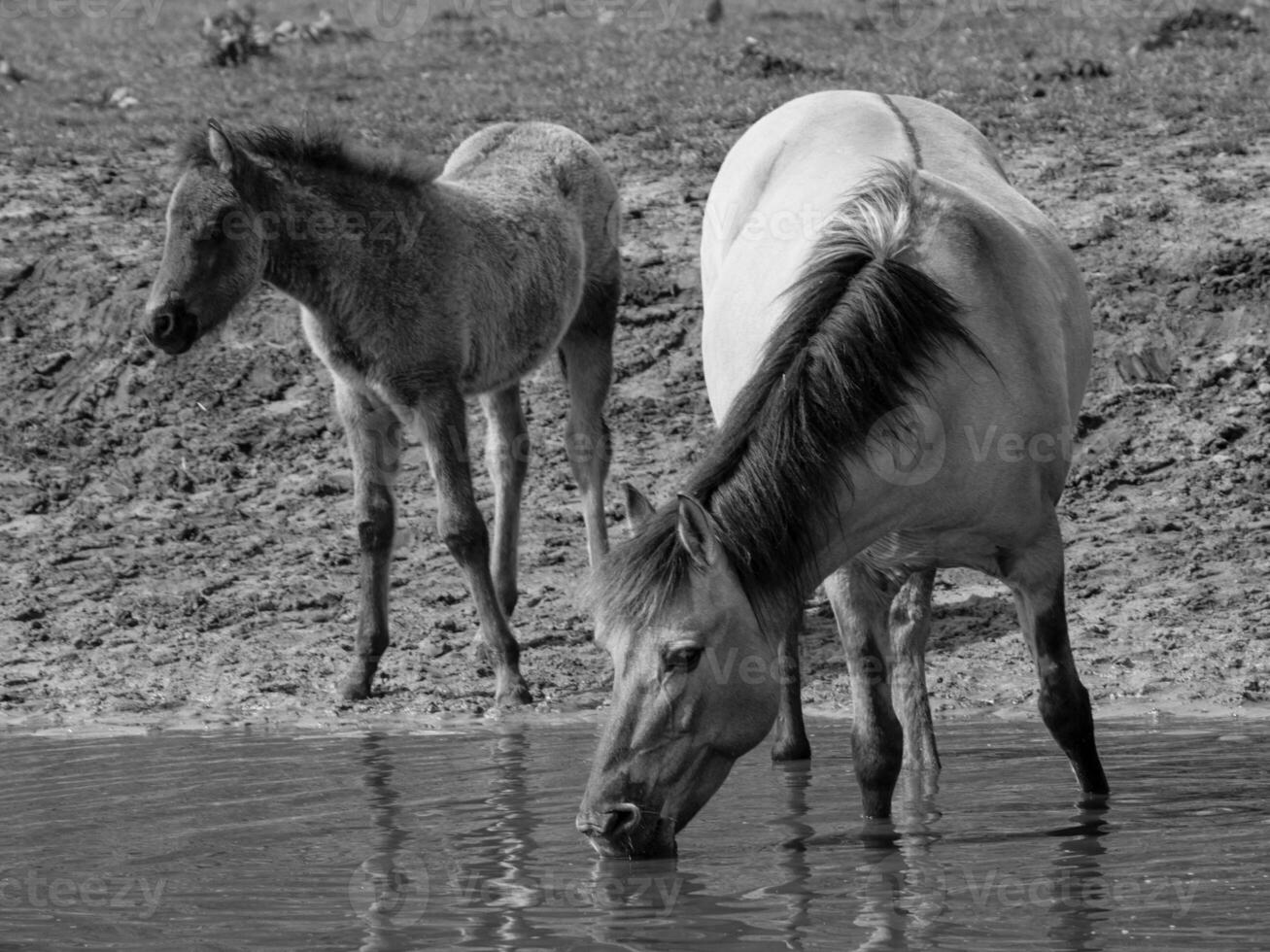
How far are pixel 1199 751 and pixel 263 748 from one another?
313 centimetres

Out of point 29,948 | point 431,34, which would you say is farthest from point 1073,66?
point 29,948

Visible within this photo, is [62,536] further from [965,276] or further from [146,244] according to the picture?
[965,276]

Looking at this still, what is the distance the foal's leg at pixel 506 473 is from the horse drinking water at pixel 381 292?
2 centimetres

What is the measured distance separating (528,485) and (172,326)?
8.84 ft

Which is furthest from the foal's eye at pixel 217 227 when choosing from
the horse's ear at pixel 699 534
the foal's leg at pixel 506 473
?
the horse's ear at pixel 699 534

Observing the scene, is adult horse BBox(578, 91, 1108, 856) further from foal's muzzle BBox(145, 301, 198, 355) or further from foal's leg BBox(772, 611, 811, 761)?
foal's muzzle BBox(145, 301, 198, 355)

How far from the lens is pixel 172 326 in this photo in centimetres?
694

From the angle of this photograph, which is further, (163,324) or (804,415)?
(163,324)

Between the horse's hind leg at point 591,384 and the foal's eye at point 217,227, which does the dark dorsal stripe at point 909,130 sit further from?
the foal's eye at point 217,227

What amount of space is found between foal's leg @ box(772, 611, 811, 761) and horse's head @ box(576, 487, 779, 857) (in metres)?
2.02

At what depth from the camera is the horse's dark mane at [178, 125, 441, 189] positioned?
7.10 metres

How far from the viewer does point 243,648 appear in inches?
313

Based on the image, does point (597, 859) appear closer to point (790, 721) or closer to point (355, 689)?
point (790, 721)

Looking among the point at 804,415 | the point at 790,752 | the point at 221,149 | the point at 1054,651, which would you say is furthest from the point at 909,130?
the point at 221,149
